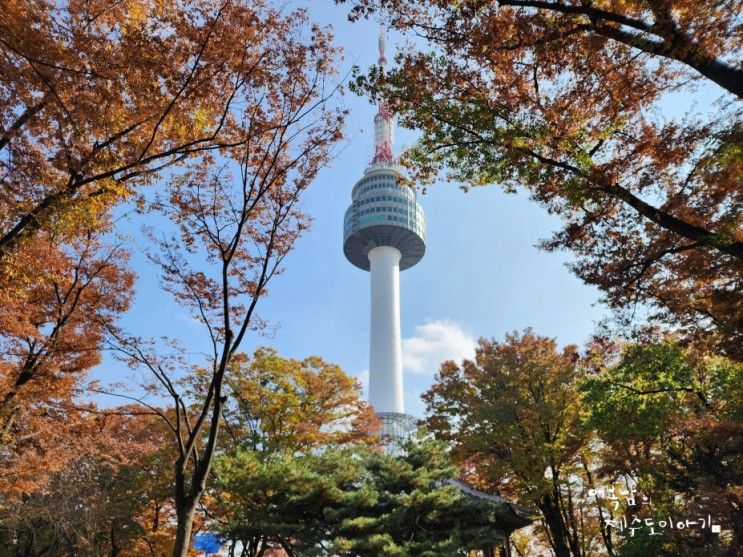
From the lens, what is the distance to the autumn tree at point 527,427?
1590cm

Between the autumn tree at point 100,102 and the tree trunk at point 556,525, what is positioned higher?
the autumn tree at point 100,102

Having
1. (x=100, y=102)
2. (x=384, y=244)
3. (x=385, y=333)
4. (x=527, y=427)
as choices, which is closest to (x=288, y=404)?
(x=527, y=427)

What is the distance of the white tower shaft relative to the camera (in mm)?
56781

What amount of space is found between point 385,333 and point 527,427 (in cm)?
4386

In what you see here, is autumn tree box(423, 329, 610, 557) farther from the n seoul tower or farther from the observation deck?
the observation deck

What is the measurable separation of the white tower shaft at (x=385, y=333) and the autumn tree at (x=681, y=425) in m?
43.6

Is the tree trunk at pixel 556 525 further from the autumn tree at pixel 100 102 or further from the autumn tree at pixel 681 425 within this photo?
the autumn tree at pixel 100 102

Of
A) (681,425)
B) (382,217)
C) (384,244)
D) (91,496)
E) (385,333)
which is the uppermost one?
(382,217)

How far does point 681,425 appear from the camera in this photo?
12547mm

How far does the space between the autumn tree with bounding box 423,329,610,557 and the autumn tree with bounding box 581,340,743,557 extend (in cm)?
235

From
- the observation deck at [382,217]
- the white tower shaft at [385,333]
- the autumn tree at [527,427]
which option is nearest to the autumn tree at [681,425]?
the autumn tree at [527,427]

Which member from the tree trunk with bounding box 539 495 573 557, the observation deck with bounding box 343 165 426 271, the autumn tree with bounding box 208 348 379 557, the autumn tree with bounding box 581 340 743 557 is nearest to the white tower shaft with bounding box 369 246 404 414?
the observation deck with bounding box 343 165 426 271

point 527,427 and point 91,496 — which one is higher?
point 527,427

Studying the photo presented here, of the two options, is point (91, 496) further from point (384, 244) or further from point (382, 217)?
point (384, 244)
